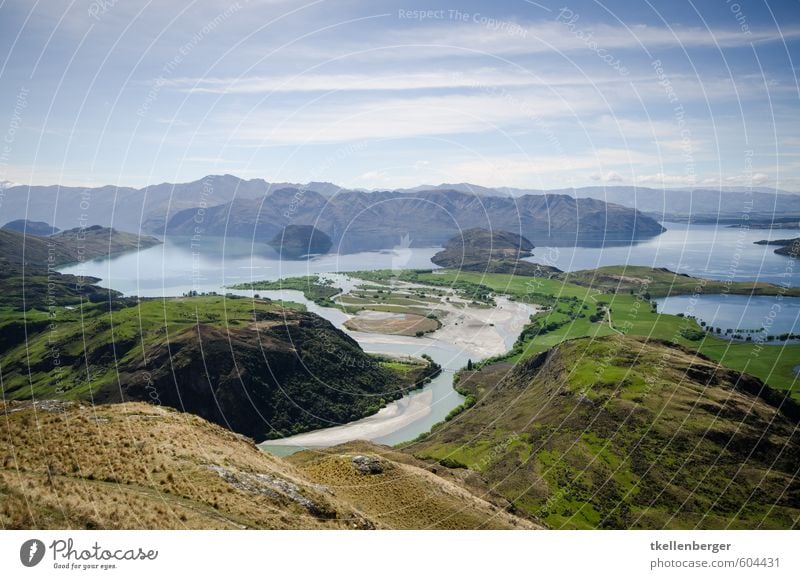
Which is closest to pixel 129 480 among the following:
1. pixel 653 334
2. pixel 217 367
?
pixel 217 367

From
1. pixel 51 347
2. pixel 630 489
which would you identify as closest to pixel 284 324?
pixel 51 347

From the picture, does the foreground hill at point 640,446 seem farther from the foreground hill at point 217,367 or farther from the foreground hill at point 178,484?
the foreground hill at point 217,367

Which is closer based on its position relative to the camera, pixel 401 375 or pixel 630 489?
pixel 630 489

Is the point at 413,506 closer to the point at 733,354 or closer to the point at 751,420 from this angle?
the point at 751,420

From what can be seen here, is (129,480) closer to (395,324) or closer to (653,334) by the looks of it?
(395,324)

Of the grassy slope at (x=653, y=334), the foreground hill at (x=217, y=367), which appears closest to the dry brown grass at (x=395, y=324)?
the foreground hill at (x=217, y=367)
